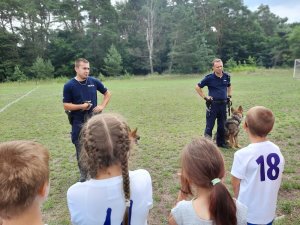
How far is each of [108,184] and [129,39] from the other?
183 ft

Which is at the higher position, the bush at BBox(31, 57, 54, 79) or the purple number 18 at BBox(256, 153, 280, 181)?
the purple number 18 at BBox(256, 153, 280, 181)

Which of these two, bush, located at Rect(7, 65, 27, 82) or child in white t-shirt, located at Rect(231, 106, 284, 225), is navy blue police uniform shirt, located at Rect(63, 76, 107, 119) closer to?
child in white t-shirt, located at Rect(231, 106, 284, 225)

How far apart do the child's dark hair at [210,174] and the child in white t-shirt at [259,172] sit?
0.84 meters

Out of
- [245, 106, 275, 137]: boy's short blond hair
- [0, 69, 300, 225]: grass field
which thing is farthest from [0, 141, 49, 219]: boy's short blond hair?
[0, 69, 300, 225]: grass field

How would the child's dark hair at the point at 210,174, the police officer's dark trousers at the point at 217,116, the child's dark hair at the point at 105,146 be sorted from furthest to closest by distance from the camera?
the police officer's dark trousers at the point at 217,116
the child's dark hair at the point at 105,146
the child's dark hair at the point at 210,174

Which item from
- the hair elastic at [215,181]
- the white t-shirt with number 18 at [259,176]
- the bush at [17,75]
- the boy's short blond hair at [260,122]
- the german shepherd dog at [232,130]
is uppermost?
the boy's short blond hair at [260,122]

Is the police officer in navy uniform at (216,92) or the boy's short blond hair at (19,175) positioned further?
the police officer in navy uniform at (216,92)

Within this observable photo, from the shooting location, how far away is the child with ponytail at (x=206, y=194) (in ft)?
5.93

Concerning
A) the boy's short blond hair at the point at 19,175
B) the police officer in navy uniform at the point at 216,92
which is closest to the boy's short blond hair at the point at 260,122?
the boy's short blond hair at the point at 19,175

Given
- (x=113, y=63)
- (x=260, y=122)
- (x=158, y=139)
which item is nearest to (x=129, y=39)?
(x=113, y=63)

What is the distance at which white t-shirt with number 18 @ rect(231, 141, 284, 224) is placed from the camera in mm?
2672

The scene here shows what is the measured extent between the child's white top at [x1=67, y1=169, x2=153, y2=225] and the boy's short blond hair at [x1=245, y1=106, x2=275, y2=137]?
1.30 m

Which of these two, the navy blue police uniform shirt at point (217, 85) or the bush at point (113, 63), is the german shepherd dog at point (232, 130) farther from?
the bush at point (113, 63)

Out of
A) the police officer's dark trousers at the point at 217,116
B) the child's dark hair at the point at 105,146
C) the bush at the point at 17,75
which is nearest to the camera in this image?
the child's dark hair at the point at 105,146
